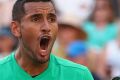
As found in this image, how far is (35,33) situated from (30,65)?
15.9 inches

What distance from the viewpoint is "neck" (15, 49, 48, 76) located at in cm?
561

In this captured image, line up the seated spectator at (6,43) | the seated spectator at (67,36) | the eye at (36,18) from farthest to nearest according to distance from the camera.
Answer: the seated spectator at (67,36) < the seated spectator at (6,43) < the eye at (36,18)

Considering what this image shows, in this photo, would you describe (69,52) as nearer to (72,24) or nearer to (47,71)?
(72,24)

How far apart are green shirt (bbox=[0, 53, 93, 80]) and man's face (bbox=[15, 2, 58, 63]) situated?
0.64 ft

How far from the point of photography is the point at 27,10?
5.51 m

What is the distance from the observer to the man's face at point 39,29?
534cm

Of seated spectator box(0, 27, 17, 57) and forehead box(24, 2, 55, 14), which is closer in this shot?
forehead box(24, 2, 55, 14)

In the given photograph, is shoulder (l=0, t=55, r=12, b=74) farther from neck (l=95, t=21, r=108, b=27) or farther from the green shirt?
neck (l=95, t=21, r=108, b=27)

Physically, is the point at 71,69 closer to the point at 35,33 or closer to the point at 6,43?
the point at 35,33

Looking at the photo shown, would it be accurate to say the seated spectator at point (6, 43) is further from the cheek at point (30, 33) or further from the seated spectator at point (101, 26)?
the cheek at point (30, 33)

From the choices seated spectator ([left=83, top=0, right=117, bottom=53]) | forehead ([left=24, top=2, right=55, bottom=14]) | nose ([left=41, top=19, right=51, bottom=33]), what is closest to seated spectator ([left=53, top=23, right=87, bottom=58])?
seated spectator ([left=83, top=0, right=117, bottom=53])

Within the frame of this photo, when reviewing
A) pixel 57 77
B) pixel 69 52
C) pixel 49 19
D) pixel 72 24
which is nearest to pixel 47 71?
pixel 57 77

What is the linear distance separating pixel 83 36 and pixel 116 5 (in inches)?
57.4

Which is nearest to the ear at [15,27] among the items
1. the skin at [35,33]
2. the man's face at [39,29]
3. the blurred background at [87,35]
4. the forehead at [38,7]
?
the skin at [35,33]
